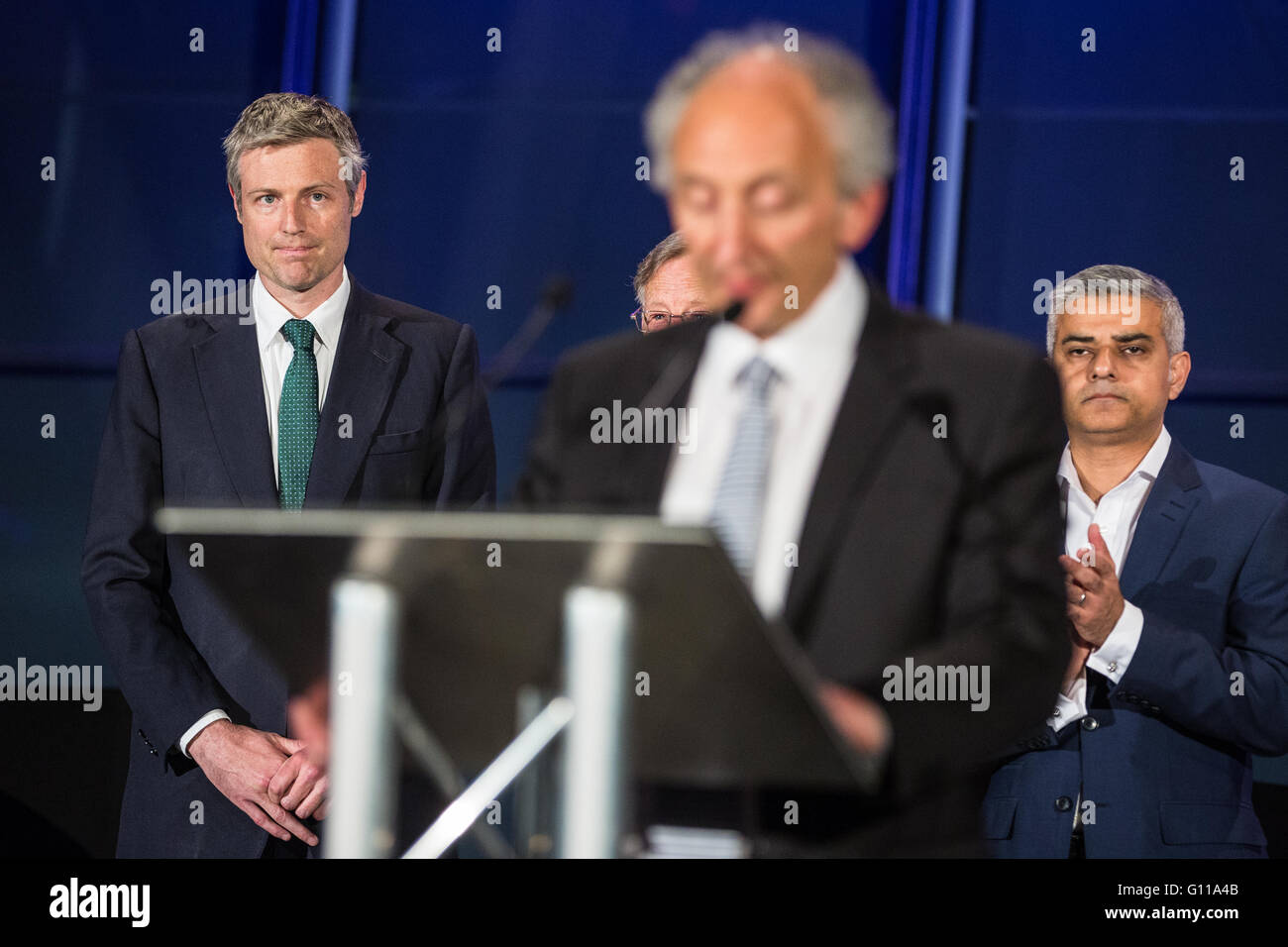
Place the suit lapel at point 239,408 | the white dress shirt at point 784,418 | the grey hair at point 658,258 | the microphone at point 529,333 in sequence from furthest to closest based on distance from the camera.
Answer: the microphone at point 529,333
the grey hair at point 658,258
the suit lapel at point 239,408
the white dress shirt at point 784,418

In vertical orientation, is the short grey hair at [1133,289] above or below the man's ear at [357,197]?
below

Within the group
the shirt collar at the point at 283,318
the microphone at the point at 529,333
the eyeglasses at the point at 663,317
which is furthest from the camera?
the microphone at the point at 529,333

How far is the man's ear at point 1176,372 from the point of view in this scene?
8.63ft

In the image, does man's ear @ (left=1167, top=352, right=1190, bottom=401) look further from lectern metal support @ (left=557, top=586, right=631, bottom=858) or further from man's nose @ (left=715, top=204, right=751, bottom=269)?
lectern metal support @ (left=557, top=586, right=631, bottom=858)

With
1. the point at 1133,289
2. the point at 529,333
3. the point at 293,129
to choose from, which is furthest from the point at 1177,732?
the point at 293,129

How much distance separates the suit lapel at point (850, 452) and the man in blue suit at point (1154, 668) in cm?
67

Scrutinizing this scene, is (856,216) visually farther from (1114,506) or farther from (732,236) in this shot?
(1114,506)

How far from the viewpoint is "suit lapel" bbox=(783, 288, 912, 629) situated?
1.96m

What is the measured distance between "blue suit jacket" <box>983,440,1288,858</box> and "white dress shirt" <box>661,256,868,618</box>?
828 millimetres

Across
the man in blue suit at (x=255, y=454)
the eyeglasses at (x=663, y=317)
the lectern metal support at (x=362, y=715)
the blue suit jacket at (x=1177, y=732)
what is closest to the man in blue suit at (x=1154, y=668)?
the blue suit jacket at (x=1177, y=732)

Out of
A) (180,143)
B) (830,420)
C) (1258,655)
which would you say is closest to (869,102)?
(830,420)

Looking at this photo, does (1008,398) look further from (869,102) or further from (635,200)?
(635,200)

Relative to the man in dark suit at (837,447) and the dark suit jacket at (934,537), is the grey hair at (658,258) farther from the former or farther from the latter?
the dark suit jacket at (934,537)

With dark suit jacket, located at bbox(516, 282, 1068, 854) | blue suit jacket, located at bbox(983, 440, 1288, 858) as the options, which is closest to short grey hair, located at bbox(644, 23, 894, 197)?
dark suit jacket, located at bbox(516, 282, 1068, 854)
